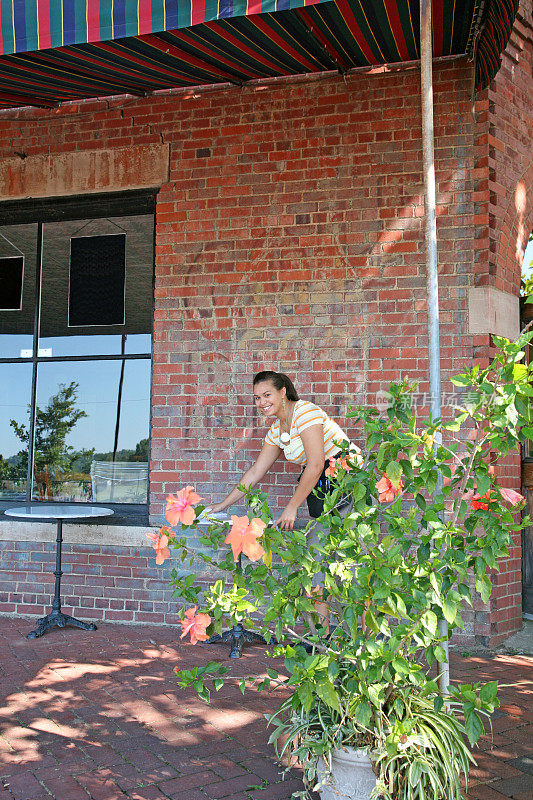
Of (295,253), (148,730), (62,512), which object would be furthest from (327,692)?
(295,253)

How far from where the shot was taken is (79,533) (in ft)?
18.5

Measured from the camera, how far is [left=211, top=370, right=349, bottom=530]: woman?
3.82 metres

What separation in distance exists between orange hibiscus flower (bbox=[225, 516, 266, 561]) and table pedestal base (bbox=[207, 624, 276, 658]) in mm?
2523

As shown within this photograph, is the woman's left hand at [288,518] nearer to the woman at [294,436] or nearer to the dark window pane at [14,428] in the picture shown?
the woman at [294,436]

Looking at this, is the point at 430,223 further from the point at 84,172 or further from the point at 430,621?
Answer: the point at 84,172

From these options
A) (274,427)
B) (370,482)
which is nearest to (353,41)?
(274,427)

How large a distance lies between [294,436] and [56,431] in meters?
2.69

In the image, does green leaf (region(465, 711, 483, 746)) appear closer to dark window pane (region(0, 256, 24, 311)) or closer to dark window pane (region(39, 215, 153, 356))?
dark window pane (region(39, 215, 153, 356))

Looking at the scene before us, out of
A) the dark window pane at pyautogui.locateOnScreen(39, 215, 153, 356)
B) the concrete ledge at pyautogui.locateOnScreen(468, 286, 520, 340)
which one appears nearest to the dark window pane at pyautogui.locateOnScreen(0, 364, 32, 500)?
the dark window pane at pyautogui.locateOnScreen(39, 215, 153, 356)

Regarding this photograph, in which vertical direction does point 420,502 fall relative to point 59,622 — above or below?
above

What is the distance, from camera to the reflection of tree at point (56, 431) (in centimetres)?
602

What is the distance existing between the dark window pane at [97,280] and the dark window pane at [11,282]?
51cm

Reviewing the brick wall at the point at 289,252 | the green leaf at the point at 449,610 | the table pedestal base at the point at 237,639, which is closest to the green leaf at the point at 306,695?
the green leaf at the point at 449,610

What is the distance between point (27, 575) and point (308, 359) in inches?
111
